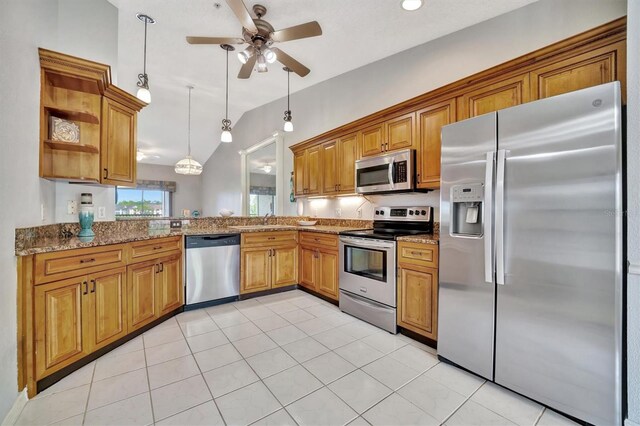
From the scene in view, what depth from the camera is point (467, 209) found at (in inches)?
81.2

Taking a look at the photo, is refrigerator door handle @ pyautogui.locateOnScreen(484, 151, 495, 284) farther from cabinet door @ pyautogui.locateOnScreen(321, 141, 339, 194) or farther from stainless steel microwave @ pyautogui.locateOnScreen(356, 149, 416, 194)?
cabinet door @ pyautogui.locateOnScreen(321, 141, 339, 194)

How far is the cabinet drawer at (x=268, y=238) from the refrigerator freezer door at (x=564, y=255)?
8.77 feet

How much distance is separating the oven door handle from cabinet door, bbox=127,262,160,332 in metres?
2.01

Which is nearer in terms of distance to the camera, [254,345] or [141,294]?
[254,345]

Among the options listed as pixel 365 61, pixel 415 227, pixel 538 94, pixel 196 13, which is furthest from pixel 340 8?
pixel 415 227

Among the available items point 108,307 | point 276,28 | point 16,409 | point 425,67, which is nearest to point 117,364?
point 108,307

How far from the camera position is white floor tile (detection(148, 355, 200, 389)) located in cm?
191

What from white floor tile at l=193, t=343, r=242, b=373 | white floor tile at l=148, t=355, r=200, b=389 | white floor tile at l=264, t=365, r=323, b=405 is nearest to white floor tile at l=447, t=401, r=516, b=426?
white floor tile at l=264, t=365, r=323, b=405

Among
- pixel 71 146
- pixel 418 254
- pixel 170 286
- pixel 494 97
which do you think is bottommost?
pixel 170 286

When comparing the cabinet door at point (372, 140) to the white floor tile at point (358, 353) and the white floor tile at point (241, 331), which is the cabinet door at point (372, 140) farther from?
the white floor tile at point (241, 331)

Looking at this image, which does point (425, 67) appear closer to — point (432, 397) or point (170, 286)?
point (432, 397)

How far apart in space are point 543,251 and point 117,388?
2829mm

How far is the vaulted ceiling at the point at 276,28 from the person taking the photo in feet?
8.81

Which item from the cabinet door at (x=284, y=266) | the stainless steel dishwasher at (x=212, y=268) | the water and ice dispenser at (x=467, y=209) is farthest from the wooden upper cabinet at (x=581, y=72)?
the stainless steel dishwasher at (x=212, y=268)
